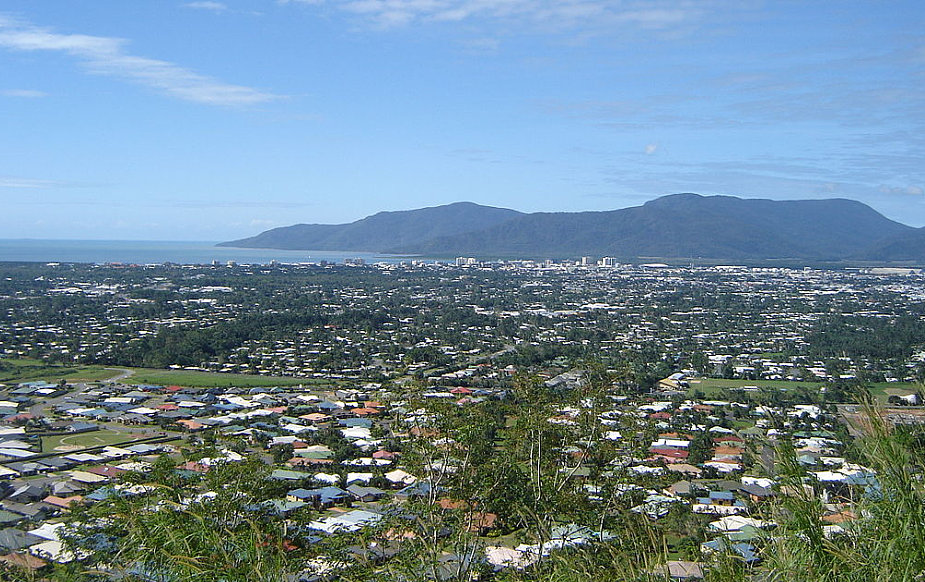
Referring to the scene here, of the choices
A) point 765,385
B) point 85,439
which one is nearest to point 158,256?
point 85,439

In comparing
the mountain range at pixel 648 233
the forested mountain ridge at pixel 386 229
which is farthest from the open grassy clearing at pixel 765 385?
the forested mountain ridge at pixel 386 229

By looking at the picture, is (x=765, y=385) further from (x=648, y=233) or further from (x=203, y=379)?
(x=648, y=233)

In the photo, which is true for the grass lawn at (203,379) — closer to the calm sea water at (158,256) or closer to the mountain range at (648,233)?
the calm sea water at (158,256)

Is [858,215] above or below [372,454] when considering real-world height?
above

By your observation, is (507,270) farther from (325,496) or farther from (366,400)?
(325,496)

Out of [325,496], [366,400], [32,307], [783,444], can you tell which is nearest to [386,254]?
[32,307]

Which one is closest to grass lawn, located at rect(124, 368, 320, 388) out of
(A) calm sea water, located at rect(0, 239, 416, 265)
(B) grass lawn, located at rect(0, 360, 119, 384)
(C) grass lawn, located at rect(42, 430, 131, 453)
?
(B) grass lawn, located at rect(0, 360, 119, 384)
